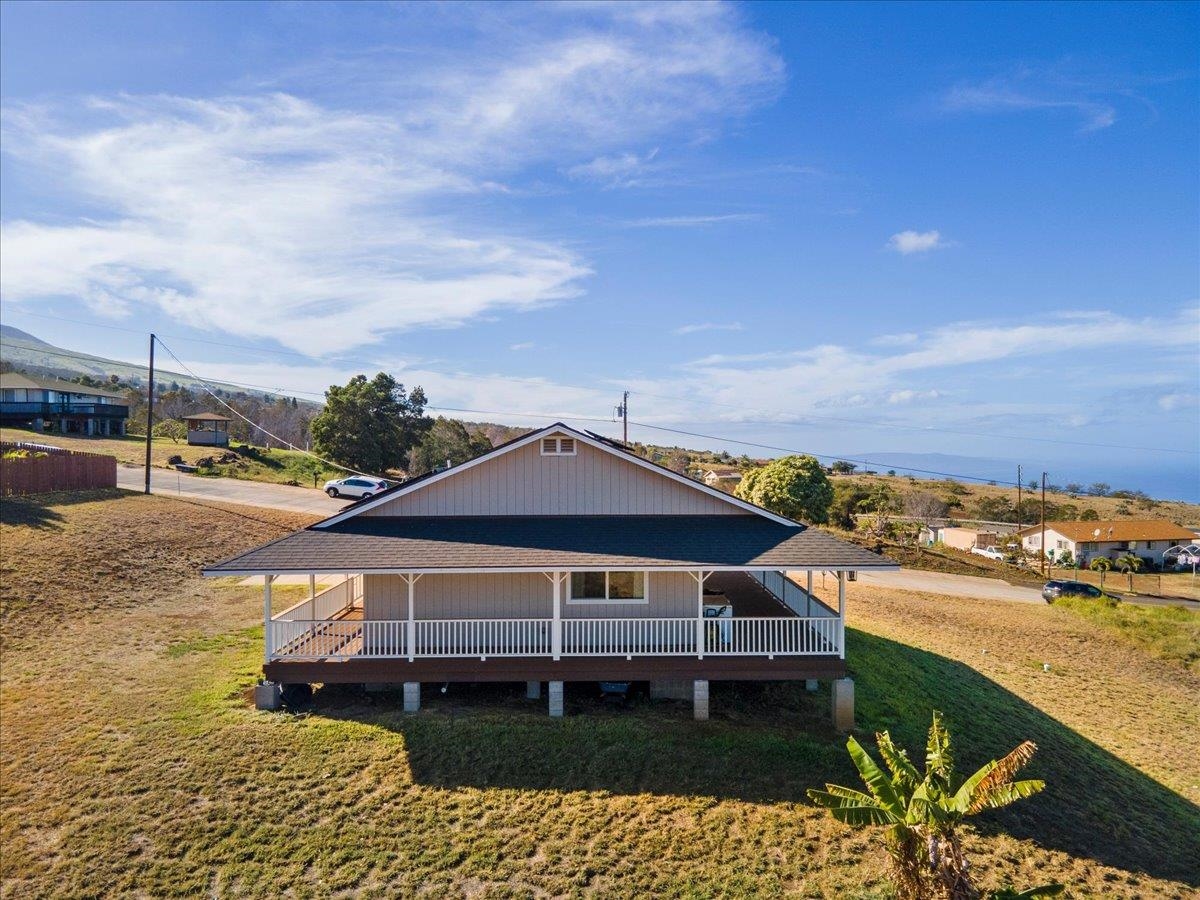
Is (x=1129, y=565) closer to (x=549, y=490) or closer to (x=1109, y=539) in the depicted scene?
(x=1109, y=539)

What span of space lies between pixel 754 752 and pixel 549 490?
779cm

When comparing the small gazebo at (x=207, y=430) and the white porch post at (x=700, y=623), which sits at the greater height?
the small gazebo at (x=207, y=430)

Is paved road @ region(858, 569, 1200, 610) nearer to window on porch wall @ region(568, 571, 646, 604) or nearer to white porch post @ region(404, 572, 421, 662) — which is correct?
window on porch wall @ region(568, 571, 646, 604)

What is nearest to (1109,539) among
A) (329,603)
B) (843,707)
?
(843,707)

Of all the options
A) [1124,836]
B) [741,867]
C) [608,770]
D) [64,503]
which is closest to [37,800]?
[608,770]

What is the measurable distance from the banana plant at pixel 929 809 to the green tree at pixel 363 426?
52.1 meters

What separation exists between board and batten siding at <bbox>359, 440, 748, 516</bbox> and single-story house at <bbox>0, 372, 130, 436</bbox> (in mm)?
54744

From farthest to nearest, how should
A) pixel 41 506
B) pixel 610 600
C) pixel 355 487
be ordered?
pixel 355 487, pixel 41 506, pixel 610 600

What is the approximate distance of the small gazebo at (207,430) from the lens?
192 ft

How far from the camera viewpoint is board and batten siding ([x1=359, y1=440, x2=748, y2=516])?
17.0 meters

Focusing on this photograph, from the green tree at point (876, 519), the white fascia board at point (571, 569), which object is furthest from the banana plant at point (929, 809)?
the green tree at point (876, 519)

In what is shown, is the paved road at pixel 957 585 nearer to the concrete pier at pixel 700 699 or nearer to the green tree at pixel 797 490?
the green tree at pixel 797 490

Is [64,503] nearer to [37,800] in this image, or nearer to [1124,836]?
[37,800]

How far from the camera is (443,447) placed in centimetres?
6938
